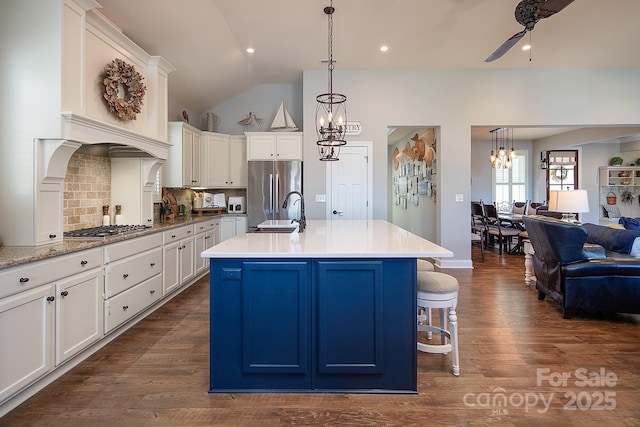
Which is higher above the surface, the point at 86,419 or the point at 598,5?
the point at 598,5

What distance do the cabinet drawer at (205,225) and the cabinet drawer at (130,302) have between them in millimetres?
1230

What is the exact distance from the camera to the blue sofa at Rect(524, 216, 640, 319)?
3275 millimetres

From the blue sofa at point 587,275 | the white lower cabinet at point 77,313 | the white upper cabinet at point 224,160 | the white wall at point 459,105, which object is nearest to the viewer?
the white lower cabinet at point 77,313

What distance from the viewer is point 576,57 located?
5.17 m

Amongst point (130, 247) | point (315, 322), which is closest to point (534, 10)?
point (315, 322)

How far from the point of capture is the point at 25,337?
77.7 inches

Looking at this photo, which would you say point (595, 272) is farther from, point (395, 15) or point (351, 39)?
point (351, 39)

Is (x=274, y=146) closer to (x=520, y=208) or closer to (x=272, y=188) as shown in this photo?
(x=272, y=188)

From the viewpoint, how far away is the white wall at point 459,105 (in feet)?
18.3

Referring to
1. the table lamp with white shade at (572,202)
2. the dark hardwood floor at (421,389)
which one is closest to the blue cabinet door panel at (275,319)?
the dark hardwood floor at (421,389)

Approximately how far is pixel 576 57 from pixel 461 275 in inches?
140

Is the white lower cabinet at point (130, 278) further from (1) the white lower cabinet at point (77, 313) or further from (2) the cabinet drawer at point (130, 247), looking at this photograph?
(1) the white lower cabinet at point (77, 313)

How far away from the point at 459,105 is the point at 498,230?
2.77 m

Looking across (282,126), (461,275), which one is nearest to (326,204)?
(282,126)
